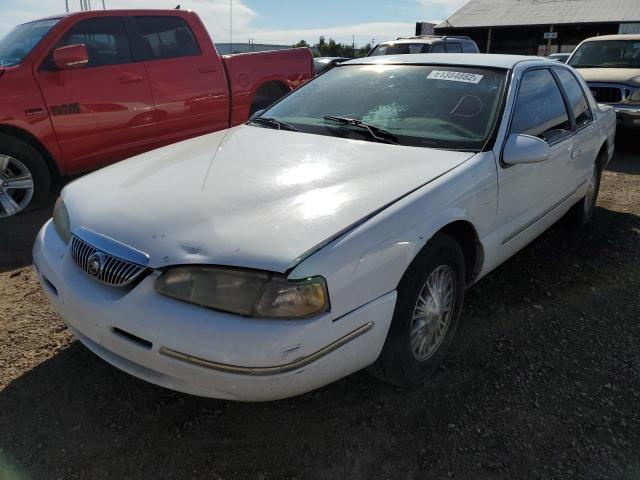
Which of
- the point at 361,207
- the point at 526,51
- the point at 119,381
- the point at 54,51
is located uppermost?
the point at 54,51

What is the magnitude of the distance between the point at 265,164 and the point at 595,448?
6.34 feet

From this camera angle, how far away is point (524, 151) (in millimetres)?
2678

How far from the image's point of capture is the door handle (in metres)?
5.00

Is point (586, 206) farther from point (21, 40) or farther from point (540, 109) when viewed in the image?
point (21, 40)

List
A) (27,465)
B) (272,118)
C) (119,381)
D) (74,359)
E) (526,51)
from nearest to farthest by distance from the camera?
(27,465)
(119,381)
(74,359)
(272,118)
(526,51)

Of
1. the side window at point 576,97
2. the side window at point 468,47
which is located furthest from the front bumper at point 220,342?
the side window at point 468,47

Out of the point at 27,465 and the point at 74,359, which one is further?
the point at 74,359

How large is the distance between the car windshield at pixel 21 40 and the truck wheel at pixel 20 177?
770 mm

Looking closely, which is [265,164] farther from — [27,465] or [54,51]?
[54,51]

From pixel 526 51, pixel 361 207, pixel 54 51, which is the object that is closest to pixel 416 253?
pixel 361 207

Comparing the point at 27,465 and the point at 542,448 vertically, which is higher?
Result: the point at 27,465

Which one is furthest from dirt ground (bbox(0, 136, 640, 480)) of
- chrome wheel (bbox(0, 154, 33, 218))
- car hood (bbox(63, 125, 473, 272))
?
chrome wheel (bbox(0, 154, 33, 218))

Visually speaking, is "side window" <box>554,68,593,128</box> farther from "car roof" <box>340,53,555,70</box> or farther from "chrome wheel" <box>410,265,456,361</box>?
"chrome wheel" <box>410,265,456,361</box>

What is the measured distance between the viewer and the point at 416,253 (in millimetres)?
2172
